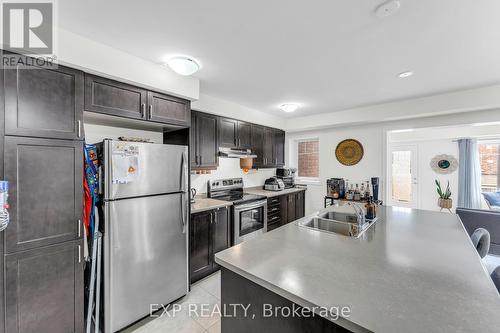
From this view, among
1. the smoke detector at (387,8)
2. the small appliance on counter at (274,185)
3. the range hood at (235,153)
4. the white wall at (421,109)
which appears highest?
the smoke detector at (387,8)

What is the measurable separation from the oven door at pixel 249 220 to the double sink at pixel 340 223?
1.28 metres

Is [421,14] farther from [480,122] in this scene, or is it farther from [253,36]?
[480,122]

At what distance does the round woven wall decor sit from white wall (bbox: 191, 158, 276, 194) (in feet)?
4.92

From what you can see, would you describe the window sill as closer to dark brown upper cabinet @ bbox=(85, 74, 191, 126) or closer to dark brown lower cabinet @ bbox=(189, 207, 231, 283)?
dark brown lower cabinet @ bbox=(189, 207, 231, 283)

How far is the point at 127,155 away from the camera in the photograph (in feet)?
6.13

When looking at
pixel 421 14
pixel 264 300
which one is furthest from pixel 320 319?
pixel 421 14

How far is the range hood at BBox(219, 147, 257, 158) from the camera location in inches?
132

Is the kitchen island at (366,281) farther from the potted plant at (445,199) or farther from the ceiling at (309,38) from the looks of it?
the potted plant at (445,199)

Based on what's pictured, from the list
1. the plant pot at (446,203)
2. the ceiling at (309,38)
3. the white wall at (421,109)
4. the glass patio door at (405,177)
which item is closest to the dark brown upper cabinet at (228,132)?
the ceiling at (309,38)

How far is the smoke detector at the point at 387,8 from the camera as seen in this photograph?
1337 millimetres

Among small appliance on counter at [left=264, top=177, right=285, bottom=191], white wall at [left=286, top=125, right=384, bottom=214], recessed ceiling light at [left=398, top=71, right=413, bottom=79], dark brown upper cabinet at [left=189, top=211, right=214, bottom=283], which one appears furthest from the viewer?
small appliance on counter at [left=264, top=177, right=285, bottom=191]

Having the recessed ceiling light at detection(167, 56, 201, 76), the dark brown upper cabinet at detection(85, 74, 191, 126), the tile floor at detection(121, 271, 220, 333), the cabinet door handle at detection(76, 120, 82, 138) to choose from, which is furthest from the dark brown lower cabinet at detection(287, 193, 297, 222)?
the cabinet door handle at detection(76, 120, 82, 138)

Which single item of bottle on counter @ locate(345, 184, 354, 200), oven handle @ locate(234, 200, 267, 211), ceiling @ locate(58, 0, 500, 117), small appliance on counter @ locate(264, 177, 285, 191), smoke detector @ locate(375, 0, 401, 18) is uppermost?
ceiling @ locate(58, 0, 500, 117)

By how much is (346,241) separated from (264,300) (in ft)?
2.51
